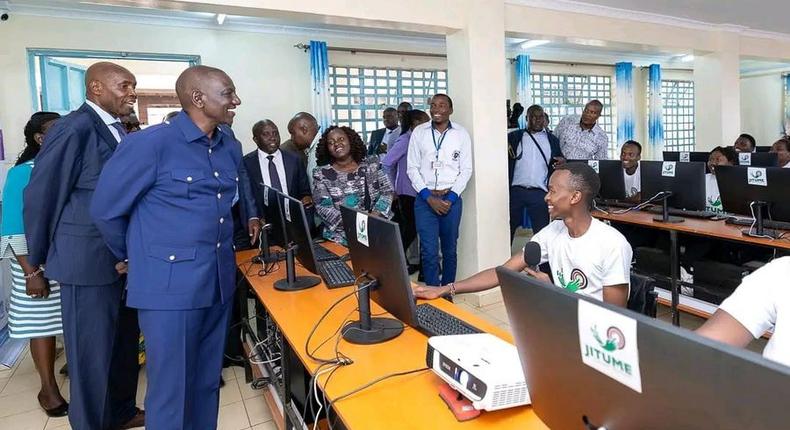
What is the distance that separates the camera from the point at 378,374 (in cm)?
143

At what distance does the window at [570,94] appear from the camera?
8328mm

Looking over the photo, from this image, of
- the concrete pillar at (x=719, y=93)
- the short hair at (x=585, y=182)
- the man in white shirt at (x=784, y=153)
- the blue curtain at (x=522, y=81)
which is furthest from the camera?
the blue curtain at (x=522, y=81)

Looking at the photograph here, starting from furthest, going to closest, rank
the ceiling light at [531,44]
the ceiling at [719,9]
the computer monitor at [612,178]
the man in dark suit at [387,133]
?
the ceiling light at [531,44]
the man in dark suit at [387,133]
the ceiling at [719,9]
the computer monitor at [612,178]

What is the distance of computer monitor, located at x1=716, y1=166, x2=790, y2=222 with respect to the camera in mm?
2936

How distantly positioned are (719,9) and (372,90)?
425 cm

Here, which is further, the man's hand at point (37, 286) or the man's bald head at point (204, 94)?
the man's hand at point (37, 286)

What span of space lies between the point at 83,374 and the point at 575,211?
223 cm

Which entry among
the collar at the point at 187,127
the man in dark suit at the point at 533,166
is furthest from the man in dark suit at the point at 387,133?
the collar at the point at 187,127

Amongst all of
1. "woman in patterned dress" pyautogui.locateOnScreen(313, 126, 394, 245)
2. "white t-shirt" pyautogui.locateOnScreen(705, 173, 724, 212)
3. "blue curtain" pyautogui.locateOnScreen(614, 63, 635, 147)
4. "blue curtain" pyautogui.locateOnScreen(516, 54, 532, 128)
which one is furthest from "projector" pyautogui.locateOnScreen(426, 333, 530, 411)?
"blue curtain" pyautogui.locateOnScreen(614, 63, 635, 147)

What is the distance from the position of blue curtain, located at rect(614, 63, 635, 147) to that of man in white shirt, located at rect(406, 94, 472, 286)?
230 inches

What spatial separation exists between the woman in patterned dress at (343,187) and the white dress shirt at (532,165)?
2164 millimetres

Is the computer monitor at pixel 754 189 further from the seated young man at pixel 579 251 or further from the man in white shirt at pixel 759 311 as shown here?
the man in white shirt at pixel 759 311

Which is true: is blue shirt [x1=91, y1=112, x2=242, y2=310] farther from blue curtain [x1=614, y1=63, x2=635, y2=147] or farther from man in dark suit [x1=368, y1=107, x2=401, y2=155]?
blue curtain [x1=614, y1=63, x2=635, y2=147]

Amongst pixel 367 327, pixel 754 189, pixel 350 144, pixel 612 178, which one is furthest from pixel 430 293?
pixel 612 178
